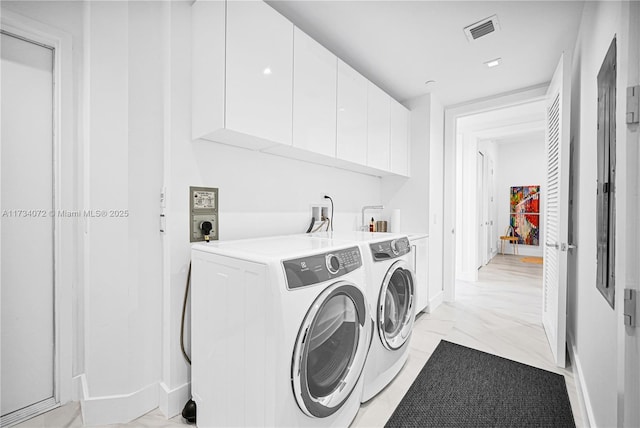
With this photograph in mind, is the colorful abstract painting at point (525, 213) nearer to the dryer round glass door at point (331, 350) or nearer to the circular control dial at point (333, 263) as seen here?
the dryer round glass door at point (331, 350)

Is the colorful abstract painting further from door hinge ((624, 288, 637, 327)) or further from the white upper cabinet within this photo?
door hinge ((624, 288, 637, 327))

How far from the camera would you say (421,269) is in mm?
2748

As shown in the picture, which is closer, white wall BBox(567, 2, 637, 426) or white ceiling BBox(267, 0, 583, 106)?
white wall BBox(567, 2, 637, 426)

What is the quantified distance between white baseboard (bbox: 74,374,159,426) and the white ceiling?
2443 millimetres

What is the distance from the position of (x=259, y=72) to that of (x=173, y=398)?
184 centimetres

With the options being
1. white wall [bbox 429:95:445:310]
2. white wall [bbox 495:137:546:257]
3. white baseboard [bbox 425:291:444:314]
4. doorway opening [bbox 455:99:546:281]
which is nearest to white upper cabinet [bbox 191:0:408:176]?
white wall [bbox 429:95:445:310]

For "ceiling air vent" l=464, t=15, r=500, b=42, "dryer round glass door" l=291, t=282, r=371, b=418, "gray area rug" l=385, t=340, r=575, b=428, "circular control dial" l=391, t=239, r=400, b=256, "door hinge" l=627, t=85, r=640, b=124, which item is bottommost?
"gray area rug" l=385, t=340, r=575, b=428

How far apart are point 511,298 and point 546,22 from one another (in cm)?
304

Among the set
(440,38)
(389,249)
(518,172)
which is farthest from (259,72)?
(518,172)

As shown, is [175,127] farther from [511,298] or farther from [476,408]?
[511,298]

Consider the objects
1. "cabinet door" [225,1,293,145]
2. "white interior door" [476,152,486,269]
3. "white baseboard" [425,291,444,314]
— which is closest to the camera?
"cabinet door" [225,1,293,145]

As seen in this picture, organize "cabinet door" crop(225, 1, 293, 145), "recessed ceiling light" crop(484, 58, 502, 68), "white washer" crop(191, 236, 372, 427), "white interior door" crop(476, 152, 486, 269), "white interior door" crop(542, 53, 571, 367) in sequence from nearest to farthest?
"white washer" crop(191, 236, 372, 427)
"cabinet door" crop(225, 1, 293, 145)
"white interior door" crop(542, 53, 571, 367)
"recessed ceiling light" crop(484, 58, 502, 68)
"white interior door" crop(476, 152, 486, 269)

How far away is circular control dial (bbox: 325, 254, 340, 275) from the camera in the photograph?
1250 millimetres

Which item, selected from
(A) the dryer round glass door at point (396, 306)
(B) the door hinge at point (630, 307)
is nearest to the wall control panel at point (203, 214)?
(A) the dryer round glass door at point (396, 306)
